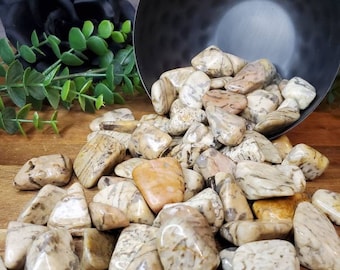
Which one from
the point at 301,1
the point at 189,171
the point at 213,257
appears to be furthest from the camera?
the point at 301,1

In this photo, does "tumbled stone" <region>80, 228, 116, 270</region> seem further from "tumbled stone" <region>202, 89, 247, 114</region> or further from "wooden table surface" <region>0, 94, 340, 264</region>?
"tumbled stone" <region>202, 89, 247, 114</region>

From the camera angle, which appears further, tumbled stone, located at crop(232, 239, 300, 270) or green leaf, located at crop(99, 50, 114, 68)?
green leaf, located at crop(99, 50, 114, 68)

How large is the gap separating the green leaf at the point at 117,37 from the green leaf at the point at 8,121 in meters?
0.17

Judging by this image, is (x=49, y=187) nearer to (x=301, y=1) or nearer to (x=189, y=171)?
(x=189, y=171)

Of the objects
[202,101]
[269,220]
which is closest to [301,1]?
[202,101]

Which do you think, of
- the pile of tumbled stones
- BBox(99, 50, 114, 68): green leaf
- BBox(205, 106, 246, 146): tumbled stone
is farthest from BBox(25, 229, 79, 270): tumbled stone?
BBox(99, 50, 114, 68): green leaf

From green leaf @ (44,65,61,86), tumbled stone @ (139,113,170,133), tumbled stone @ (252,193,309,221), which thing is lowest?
tumbled stone @ (252,193,309,221)

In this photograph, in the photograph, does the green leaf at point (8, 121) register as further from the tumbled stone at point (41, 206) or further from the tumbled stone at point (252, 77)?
the tumbled stone at point (252, 77)

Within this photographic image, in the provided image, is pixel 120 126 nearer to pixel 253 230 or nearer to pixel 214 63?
pixel 214 63

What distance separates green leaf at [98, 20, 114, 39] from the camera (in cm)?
70

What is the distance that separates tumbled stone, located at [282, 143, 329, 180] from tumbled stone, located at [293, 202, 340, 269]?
9 cm

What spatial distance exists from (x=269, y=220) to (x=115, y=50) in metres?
0.36

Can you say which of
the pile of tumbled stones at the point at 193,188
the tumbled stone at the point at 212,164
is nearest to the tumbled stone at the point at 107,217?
the pile of tumbled stones at the point at 193,188

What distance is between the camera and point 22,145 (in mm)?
633
